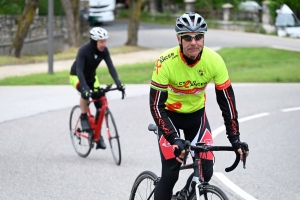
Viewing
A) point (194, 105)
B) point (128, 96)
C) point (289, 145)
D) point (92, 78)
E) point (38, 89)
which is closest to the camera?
point (194, 105)

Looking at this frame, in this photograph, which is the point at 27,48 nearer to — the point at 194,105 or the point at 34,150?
the point at 34,150

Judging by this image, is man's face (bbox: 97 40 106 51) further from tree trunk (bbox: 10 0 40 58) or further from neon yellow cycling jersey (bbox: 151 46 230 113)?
tree trunk (bbox: 10 0 40 58)

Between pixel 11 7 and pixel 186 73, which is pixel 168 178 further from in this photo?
pixel 11 7

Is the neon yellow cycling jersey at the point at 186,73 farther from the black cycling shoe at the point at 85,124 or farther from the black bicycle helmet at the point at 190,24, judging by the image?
the black cycling shoe at the point at 85,124

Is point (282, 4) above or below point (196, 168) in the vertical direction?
below

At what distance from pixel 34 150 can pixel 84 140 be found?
0.82m

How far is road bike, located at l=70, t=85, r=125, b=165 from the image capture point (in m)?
10.5

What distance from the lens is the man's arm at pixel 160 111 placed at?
18.0ft

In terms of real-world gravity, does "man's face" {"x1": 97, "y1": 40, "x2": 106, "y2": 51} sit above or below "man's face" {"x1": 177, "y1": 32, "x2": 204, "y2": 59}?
below

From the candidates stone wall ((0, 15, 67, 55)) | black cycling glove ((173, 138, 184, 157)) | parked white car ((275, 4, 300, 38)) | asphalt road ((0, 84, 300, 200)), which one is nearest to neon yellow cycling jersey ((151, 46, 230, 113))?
black cycling glove ((173, 138, 184, 157))

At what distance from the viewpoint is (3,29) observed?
101ft

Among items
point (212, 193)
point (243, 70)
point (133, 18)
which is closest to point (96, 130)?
point (212, 193)

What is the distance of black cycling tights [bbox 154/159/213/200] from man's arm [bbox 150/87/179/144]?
0.37 m

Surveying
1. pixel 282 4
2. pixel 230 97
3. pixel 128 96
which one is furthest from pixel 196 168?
pixel 282 4
